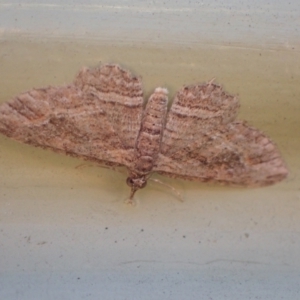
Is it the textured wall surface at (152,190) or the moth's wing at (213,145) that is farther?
the textured wall surface at (152,190)

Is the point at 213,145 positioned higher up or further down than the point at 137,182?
higher up

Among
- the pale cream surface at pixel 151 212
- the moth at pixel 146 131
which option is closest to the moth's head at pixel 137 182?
the moth at pixel 146 131

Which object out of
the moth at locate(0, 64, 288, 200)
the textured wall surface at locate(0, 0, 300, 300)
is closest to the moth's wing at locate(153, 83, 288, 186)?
the moth at locate(0, 64, 288, 200)

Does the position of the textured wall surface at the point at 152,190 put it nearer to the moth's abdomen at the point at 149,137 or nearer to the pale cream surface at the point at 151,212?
the pale cream surface at the point at 151,212

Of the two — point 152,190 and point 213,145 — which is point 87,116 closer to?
point 152,190

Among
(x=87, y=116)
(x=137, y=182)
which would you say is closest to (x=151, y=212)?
(x=137, y=182)

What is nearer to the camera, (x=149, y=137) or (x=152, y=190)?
(x=149, y=137)
